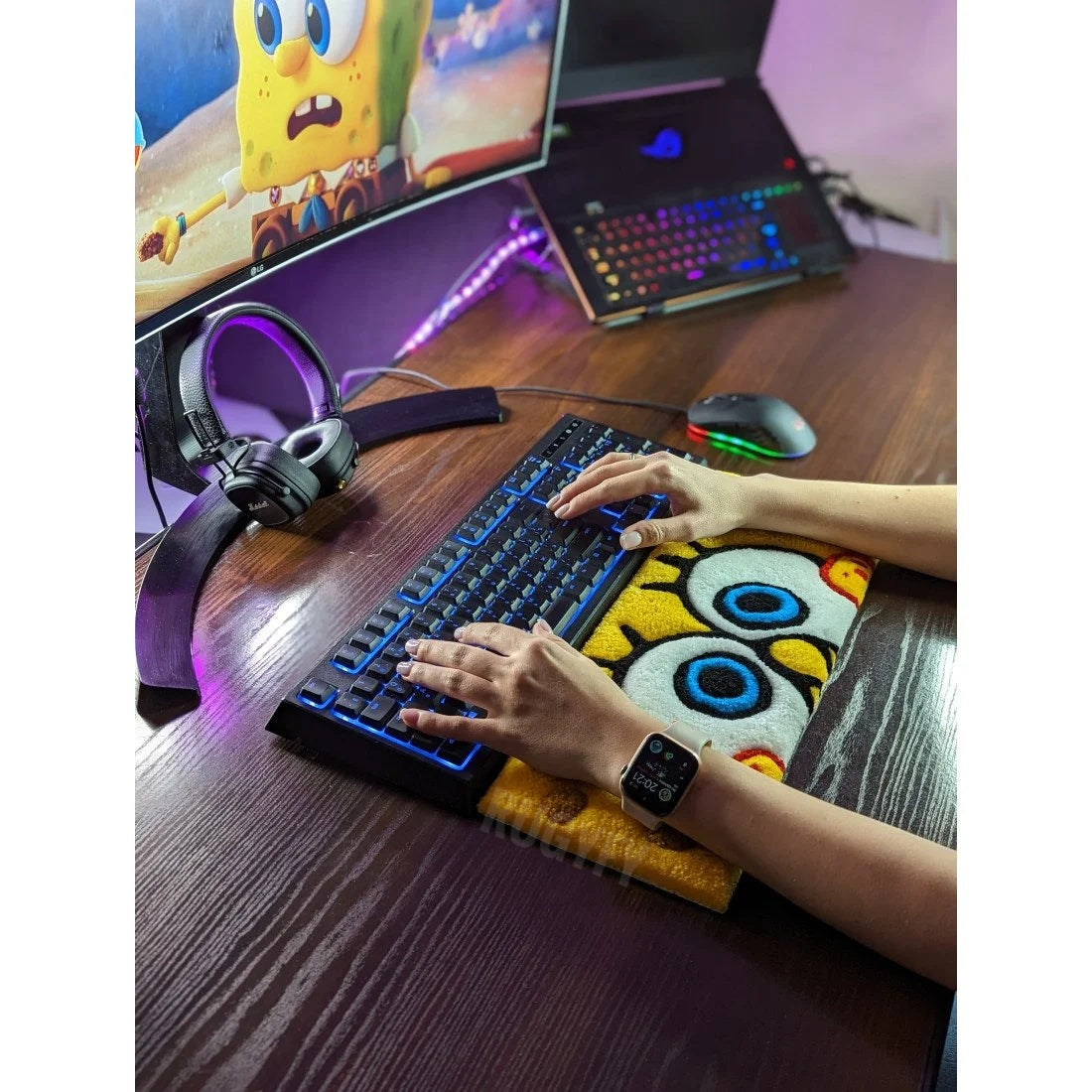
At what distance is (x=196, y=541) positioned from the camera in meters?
0.90

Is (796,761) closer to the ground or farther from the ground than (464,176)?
closer to the ground

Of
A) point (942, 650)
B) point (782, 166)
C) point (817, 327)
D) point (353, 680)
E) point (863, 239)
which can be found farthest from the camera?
point (863, 239)

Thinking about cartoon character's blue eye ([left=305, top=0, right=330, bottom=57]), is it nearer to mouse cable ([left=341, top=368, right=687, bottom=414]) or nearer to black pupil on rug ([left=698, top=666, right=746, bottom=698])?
mouse cable ([left=341, top=368, right=687, bottom=414])

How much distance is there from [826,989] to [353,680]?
14.2 inches

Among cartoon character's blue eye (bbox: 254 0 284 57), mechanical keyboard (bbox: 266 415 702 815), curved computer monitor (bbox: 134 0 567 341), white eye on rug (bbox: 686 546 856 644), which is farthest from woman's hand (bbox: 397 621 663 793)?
cartoon character's blue eye (bbox: 254 0 284 57)

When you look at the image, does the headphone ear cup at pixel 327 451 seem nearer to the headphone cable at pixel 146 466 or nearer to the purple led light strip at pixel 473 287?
the headphone cable at pixel 146 466

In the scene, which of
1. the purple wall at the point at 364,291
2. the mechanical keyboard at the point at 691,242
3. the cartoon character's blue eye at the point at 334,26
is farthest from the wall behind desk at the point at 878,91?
the cartoon character's blue eye at the point at 334,26

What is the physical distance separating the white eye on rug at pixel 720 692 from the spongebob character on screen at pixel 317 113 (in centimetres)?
50

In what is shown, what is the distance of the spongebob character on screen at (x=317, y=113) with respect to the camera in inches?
34.9

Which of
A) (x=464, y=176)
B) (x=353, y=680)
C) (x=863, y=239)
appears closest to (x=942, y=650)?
(x=353, y=680)

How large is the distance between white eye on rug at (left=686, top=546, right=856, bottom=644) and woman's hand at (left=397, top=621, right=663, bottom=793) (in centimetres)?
14

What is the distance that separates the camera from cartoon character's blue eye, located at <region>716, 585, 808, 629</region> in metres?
0.86

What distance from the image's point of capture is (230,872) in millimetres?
652
